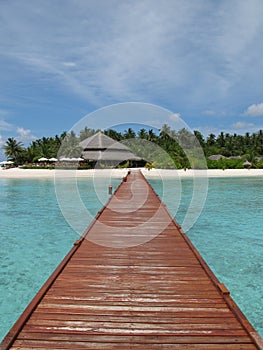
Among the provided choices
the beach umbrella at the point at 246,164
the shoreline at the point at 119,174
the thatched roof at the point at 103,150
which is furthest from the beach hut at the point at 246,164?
the thatched roof at the point at 103,150

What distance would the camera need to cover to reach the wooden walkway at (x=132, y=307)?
8.65ft

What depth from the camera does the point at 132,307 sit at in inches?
127

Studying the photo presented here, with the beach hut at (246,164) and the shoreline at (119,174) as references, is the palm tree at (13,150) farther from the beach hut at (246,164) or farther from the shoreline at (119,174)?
the beach hut at (246,164)

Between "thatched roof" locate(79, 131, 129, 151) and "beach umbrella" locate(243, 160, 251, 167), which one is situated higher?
"thatched roof" locate(79, 131, 129, 151)

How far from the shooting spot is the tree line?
41500mm

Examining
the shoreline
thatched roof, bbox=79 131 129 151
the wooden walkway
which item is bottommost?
the wooden walkway

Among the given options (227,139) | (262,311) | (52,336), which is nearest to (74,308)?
(52,336)

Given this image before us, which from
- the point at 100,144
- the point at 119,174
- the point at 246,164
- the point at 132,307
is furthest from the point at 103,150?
the point at 132,307

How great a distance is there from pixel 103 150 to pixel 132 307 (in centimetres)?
3996

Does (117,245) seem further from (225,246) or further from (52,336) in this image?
(225,246)

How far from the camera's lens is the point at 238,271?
21.2 ft

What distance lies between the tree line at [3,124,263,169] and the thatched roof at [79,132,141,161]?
4.53ft

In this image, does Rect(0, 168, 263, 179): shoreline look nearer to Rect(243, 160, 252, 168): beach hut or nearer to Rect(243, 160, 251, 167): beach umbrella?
Rect(243, 160, 252, 168): beach hut

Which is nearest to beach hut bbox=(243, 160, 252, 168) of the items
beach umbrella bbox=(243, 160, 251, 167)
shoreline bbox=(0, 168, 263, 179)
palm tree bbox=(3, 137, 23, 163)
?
beach umbrella bbox=(243, 160, 251, 167)
